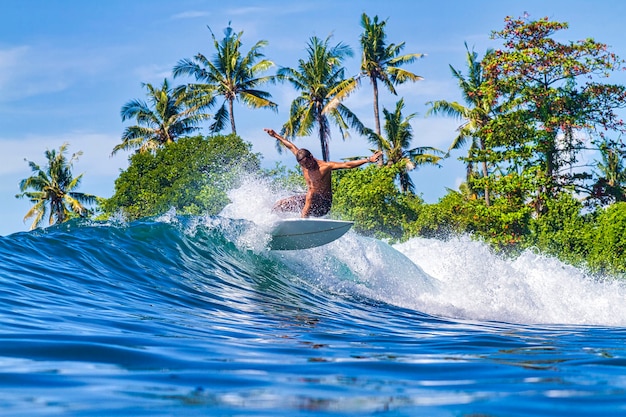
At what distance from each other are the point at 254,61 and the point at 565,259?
21492 millimetres

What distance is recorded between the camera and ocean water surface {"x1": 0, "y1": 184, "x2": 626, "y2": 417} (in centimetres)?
283

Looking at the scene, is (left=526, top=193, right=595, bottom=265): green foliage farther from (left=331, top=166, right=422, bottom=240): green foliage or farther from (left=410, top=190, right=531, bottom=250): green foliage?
(left=331, top=166, right=422, bottom=240): green foliage

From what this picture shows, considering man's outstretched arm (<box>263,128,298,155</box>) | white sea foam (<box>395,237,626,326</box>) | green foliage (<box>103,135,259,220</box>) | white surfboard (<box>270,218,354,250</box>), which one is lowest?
white sea foam (<box>395,237,626,326</box>)

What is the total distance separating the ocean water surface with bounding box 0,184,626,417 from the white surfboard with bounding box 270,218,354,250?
31cm

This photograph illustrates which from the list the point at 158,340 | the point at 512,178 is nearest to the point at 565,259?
the point at 512,178

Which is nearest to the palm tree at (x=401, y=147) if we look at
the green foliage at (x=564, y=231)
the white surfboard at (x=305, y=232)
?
the green foliage at (x=564, y=231)

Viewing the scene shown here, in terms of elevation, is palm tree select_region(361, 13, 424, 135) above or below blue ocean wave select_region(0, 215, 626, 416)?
above

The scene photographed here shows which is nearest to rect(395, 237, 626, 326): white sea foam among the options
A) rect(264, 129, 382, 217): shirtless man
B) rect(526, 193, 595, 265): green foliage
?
rect(264, 129, 382, 217): shirtless man

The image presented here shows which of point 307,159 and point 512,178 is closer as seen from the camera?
point 307,159

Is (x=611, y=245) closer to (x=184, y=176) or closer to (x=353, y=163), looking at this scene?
(x=353, y=163)

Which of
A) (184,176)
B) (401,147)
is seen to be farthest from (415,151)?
(184,176)

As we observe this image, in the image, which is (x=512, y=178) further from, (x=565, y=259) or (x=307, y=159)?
(x=307, y=159)

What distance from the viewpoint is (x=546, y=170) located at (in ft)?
82.3

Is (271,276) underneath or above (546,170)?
underneath
